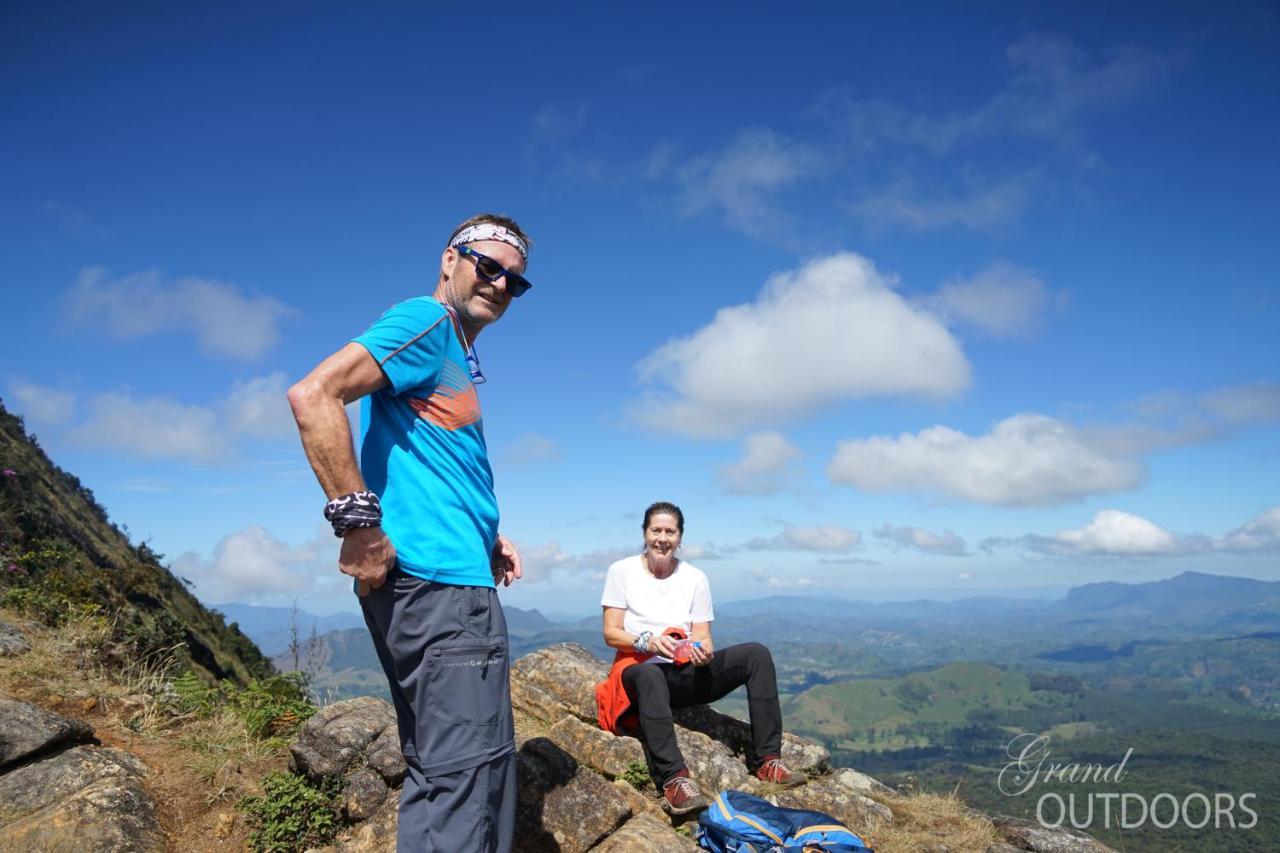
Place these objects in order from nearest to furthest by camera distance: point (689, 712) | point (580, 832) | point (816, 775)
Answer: point (580, 832) < point (816, 775) < point (689, 712)

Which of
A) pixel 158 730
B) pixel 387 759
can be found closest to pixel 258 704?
pixel 158 730

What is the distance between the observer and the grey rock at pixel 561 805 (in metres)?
4.75

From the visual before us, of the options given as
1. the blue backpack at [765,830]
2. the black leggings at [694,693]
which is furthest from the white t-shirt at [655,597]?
the blue backpack at [765,830]

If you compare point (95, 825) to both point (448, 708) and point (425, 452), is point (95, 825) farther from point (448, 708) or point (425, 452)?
point (425, 452)

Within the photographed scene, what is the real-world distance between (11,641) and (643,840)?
21.8 ft

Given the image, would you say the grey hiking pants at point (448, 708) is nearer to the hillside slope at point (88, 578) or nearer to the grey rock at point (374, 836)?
the grey rock at point (374, 836)

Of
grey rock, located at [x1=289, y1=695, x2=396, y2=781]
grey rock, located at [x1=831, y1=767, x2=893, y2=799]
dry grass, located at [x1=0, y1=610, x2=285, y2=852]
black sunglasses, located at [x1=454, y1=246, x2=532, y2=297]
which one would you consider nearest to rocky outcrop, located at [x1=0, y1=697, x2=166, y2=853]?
dry grass, located at [x1=0, y1=610, x2=285, y2=852]

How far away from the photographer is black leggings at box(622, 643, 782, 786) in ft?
20.0

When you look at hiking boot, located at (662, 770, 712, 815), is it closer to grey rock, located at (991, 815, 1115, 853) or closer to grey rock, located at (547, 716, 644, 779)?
grey rock, located at (547, 716, 644, 779)

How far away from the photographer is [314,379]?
8.54ft

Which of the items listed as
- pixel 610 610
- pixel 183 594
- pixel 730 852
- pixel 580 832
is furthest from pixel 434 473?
pixel 183 594

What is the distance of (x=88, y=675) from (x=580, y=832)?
525 centimetres

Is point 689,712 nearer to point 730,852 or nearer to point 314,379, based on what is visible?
point 730,852

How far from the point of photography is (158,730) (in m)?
6.04
